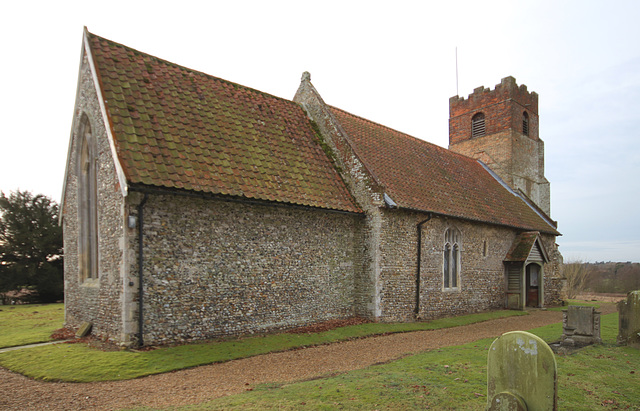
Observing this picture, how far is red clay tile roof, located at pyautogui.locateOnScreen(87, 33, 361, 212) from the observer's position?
11555 millimetres

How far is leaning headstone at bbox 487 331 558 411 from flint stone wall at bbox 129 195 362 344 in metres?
8.37

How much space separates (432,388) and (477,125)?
2850cm

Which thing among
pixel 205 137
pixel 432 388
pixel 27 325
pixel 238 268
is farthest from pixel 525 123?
pixel 27 325

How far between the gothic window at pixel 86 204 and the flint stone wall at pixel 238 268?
12.2 ft

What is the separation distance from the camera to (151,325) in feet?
34.7

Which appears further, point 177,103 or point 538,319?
point 538,319

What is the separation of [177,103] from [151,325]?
714 cm

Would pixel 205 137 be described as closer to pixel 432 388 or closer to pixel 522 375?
pixel 432 388

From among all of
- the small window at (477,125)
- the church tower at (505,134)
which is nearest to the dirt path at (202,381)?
the church tower at (505,134)

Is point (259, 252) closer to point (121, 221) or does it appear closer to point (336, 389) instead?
point (121, 221)

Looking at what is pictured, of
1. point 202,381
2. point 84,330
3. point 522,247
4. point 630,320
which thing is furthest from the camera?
point 522,247

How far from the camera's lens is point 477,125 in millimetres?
32219

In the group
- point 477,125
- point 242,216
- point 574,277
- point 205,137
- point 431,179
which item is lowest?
point 574,277

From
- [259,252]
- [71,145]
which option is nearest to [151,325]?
[259,252]
